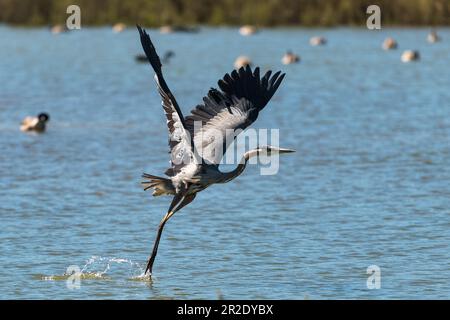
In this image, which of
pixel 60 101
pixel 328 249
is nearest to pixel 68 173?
pixel 328 249

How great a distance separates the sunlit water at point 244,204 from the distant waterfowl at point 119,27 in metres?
27.9

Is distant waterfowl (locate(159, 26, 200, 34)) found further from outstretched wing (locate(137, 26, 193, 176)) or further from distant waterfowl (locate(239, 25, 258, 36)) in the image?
outstretched wing (locate(137, 26, 193, 176))

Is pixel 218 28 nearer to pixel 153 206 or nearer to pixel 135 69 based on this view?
pixel 135 69

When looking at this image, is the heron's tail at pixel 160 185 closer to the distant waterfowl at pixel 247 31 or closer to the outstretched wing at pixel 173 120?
the outstretched wing at pixel 173 120

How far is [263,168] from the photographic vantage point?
18781 mm

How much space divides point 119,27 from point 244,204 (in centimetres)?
4624

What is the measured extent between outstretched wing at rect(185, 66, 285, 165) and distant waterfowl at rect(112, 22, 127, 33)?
5028cm

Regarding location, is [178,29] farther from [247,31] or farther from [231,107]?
[231,107]

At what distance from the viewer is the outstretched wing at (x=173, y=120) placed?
10.8 metres

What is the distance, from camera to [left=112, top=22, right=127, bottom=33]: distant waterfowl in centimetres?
6125

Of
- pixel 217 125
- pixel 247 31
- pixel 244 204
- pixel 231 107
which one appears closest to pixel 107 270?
pixel 217 125

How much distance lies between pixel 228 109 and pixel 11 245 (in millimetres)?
3086

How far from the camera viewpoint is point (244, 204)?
15.8m

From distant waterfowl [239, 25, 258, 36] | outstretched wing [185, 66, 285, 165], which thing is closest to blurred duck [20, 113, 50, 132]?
outstretched wing [185, 66, 285, 165]
